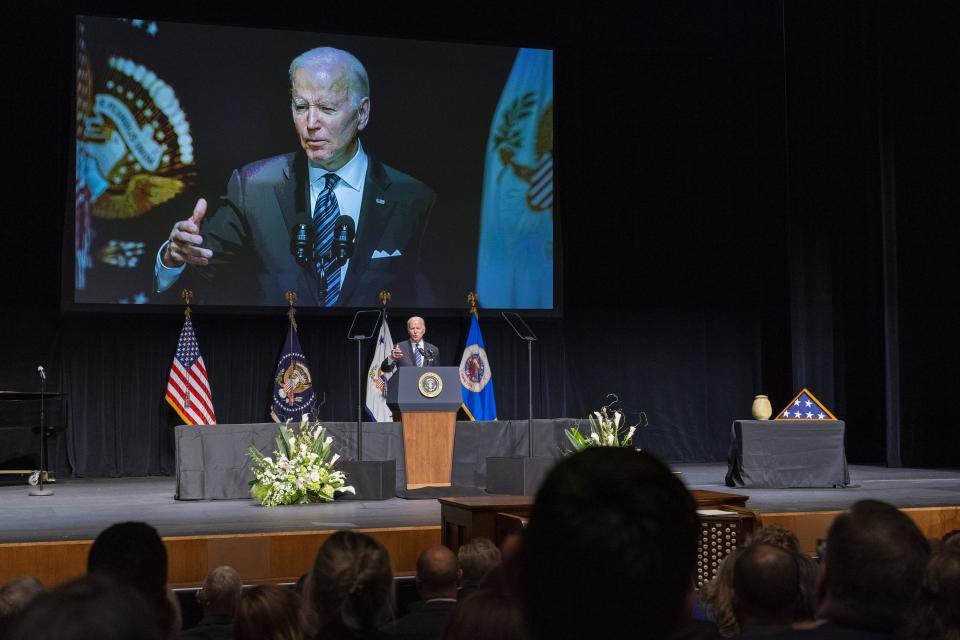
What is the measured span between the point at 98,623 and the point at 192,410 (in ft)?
35.6

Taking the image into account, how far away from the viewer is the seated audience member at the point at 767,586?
2312 mm

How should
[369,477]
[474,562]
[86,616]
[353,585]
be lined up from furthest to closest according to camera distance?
[369,477], [474,562], [353,585], [86,616]

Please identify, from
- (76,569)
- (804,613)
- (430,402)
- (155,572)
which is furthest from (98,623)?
(430,402)

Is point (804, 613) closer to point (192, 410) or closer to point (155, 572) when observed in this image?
point (155, 572)

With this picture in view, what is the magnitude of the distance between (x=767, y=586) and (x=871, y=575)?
0.55 m

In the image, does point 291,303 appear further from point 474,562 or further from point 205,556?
point 474,562

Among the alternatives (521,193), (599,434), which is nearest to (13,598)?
(599,434)

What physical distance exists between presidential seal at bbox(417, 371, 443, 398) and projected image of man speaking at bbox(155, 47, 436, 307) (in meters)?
2.70

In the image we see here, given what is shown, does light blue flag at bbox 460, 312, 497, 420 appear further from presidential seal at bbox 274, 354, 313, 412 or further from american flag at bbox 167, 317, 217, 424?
american flag at bbox 167, 317, 217, 424

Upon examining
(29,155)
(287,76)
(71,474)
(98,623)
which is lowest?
(71,474)

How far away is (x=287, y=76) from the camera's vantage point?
1152 cm

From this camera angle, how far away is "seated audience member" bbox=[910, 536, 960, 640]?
86.4 inches

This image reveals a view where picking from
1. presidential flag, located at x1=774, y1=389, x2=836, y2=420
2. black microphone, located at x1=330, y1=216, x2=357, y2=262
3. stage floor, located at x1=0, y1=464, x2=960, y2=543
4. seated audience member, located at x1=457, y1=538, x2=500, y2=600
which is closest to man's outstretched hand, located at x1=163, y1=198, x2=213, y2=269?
black microphone, located at x1=330, y1=216, x2=357, y2=262

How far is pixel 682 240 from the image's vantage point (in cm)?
1371
